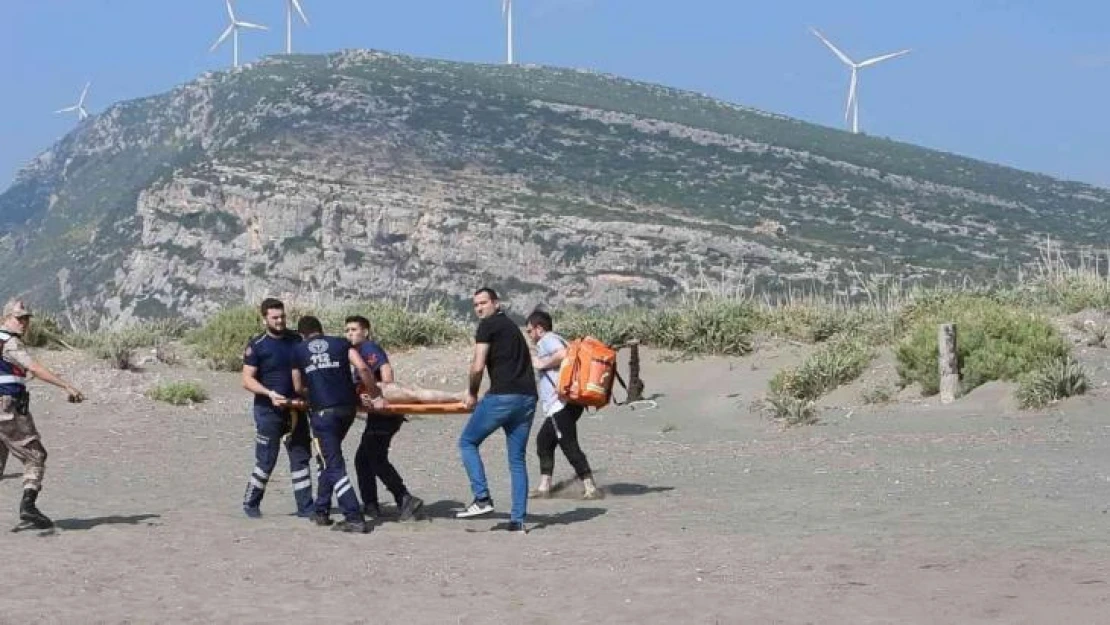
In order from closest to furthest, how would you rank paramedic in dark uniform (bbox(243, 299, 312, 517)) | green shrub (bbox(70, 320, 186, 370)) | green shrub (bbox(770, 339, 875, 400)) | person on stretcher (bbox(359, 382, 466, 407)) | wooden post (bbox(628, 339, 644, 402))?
person on stretcher (bbox(359, 382, 466, 407)) → paramedic in dark uniform (bbox(243, 299, 312, 517)) → green shrub (bbox(770, 339, 875, 400)) → wooden post (bbox(628, 339, 644, 402)) → green shrub (bbox(70, 320, 186, 370))

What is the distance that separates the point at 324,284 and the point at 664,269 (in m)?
14.3

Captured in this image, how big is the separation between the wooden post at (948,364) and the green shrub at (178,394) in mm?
10064

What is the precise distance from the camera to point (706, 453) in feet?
63.1

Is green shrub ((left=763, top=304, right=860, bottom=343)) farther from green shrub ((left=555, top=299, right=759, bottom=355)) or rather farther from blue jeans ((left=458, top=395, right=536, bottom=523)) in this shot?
blue jeans ((left=458, top=395, right=536, bottom=523))

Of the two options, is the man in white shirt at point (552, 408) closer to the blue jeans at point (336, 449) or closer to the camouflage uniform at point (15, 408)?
the blue jeans at point (336, 449)

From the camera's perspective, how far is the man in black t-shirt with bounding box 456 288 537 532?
12242mm

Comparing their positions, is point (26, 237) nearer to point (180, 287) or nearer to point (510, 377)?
point (180, 287)

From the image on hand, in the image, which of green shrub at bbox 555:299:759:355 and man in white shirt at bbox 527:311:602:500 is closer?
man in white shirt at bbox 527:311:602:500

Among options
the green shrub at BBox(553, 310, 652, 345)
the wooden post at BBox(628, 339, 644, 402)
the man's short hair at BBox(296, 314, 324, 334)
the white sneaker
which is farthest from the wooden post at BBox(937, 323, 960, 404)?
the man's short hair at BBox(296, 314, 324, 334)

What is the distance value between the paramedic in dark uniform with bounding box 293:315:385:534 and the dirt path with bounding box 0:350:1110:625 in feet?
1.08

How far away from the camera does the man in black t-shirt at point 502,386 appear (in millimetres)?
12242

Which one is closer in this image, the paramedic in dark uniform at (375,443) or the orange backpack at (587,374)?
the paramedic in dark uniform at (375,443)

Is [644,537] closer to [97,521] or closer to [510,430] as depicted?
[510,430]

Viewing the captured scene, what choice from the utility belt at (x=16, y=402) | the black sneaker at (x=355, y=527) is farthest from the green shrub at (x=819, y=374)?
the utility belt at (x=16, y=402)
